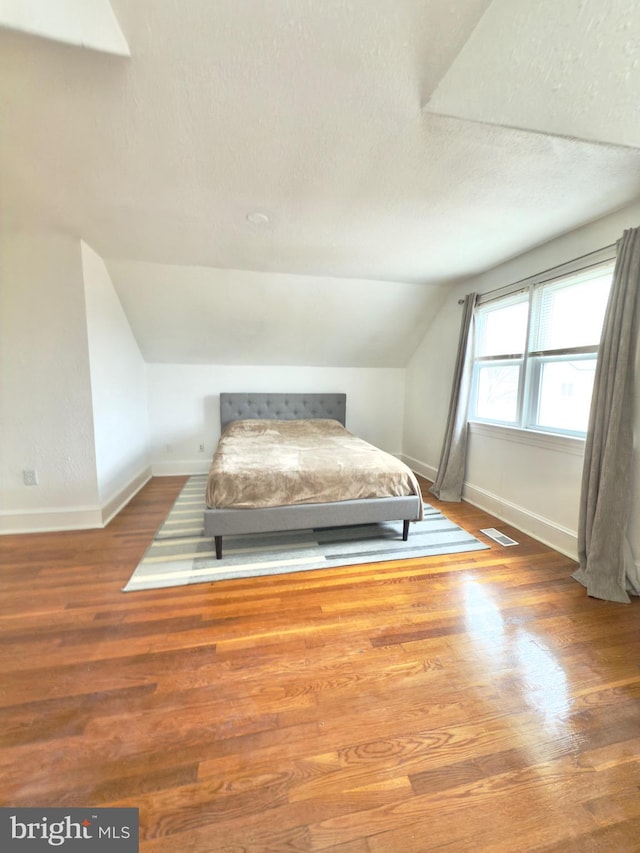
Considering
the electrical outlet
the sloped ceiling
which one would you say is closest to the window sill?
the sloped ceiling

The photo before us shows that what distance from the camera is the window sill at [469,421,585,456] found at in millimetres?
2342

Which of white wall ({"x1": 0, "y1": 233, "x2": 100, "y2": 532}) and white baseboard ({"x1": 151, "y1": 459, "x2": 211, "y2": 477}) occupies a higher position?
white wall ({"x1": 0, "y1": 233, "x2": 100, "y2": 532})

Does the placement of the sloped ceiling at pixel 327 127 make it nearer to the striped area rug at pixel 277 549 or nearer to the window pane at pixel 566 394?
the window pane at pixel 566 394

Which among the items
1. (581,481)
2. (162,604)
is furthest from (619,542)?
(162,604)

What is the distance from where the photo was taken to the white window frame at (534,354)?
2.23 meters

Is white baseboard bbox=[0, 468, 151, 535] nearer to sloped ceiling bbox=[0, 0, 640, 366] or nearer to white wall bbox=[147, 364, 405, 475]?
white wall bbox=[147, 364, 405, 475]

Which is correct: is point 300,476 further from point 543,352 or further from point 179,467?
point 179,467

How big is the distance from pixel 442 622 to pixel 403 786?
0.81 meters

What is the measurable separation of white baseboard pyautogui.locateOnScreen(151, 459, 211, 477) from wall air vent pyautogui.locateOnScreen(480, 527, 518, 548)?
3345mm

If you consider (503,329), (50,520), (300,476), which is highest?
(503,329)

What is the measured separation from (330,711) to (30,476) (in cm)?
284

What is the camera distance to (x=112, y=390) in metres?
3.03

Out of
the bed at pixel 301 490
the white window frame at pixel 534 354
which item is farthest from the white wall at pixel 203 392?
the white window frame at pixel 534 354

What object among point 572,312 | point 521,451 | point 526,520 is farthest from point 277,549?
point 572,312
